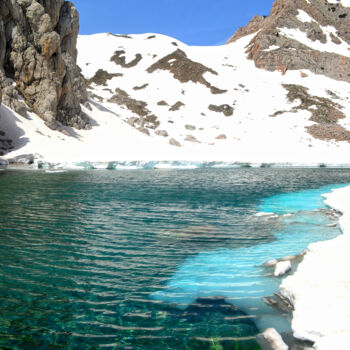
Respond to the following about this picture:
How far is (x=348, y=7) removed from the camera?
367ft

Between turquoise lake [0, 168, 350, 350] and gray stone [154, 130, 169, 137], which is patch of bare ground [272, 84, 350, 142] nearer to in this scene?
gray stone [154, 130, 169, 137]

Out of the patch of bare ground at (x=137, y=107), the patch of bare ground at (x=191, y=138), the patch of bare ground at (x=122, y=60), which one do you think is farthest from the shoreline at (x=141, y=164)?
the patch of bare ground at (x=122, y=60)

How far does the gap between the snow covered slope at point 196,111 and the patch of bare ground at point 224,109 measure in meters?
0.22

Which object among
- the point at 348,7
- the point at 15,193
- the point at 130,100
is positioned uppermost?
the point at 348,7

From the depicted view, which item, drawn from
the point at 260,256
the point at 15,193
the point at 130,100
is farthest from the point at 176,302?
the point at 130,100

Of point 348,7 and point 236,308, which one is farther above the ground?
point 348,7

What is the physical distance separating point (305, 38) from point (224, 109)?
151 ft

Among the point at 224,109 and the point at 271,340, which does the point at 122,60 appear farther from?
the point at 271,340

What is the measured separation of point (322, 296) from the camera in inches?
201

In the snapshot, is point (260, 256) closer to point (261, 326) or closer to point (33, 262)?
point (261, 326)

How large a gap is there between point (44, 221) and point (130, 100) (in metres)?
63.7

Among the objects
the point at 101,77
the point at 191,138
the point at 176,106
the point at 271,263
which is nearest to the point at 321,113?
the point at 191,138

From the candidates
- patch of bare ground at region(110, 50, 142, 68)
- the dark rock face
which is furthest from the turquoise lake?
patch of bare ground at region(110, 50, 142, 68)

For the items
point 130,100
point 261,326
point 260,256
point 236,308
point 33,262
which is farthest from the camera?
point 130,100
